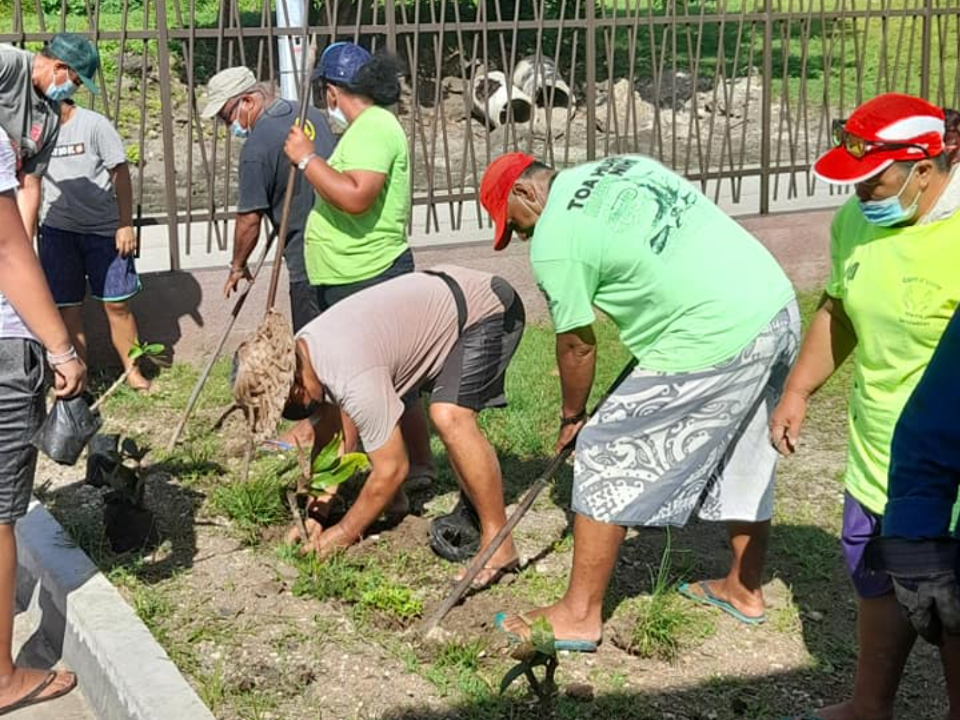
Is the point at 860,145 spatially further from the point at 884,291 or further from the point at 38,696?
the point at 38,696

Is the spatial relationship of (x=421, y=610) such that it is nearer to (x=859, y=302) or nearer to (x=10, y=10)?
(x=859, y=302)

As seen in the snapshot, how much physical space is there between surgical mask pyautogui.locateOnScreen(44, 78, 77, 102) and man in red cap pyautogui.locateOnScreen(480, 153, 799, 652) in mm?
2973

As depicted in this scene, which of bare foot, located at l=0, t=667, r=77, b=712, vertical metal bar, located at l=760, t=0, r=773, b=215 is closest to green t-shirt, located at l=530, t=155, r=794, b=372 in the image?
bare foot, located at l=0, t=667, r=77, b=712

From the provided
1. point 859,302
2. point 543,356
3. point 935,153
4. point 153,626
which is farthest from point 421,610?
point 543,356

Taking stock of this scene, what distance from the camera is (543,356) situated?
7707 mm

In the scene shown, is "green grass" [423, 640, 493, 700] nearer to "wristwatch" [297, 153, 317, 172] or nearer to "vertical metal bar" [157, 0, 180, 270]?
"wristwatch" [297, 153, 317, 172]

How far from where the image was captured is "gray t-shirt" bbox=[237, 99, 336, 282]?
6.07m

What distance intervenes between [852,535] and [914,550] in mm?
1250

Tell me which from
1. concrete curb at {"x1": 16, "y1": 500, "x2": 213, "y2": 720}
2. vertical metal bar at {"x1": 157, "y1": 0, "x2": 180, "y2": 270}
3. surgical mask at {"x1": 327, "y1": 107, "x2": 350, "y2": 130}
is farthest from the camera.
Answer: vertical metal bar at {"x1": 157, "y1": 0, "x2": 180, "y2": 270}

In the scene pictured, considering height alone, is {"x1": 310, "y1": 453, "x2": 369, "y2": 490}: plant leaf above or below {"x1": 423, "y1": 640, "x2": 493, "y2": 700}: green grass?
above

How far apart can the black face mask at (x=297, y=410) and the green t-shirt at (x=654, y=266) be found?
935 millimetres

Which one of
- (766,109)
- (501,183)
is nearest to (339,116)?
(501,183)

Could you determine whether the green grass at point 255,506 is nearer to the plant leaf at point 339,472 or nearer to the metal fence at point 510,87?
the plant leaf at point 339,472

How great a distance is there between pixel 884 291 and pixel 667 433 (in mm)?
916
